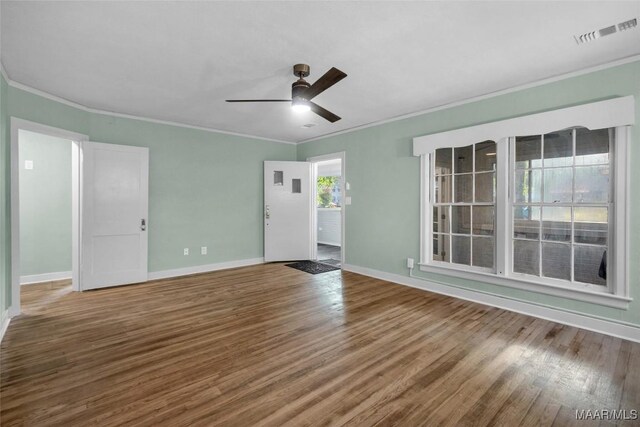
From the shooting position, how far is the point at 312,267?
5.61 m

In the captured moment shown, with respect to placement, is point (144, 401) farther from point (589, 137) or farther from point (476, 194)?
point (589, 137)

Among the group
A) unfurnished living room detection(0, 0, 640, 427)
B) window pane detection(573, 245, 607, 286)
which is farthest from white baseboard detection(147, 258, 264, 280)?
window pane detection(573, 245, 607, 286)

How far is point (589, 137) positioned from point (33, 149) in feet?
23.9

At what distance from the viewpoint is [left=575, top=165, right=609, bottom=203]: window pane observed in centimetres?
294

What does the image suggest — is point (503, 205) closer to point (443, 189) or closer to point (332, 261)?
point (443, 189)

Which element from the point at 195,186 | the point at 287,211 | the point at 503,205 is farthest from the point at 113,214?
the point at 503,205

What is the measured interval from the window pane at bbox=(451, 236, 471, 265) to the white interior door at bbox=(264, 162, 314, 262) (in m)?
3.03

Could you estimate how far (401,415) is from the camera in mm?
1744

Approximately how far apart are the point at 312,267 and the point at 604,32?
4.75 metres

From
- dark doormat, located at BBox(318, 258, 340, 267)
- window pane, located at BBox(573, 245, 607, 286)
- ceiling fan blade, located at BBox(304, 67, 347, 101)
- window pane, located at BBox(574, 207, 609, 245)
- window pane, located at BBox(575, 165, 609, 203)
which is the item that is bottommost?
dark doormat, located at BBox(318, 258, 340, 267)

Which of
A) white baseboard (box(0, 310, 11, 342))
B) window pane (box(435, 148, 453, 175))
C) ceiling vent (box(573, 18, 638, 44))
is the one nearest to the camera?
ceiling vent (box(573, 18, 638, 44))

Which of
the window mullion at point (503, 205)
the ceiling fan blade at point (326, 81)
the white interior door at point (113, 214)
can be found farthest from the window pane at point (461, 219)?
the white interior door at point (113, 214)

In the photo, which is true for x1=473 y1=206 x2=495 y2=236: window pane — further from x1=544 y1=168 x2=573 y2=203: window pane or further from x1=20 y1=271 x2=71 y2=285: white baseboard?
x1=20 y1=271 x2=71 y2=285: white baseboard

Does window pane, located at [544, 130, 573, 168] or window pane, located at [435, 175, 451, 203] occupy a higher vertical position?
window pane, located at [544, 130, 573, 168]
